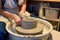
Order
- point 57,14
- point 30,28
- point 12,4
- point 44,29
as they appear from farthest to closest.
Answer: point 57,14, point 12,4, point 44,29, point 30,28

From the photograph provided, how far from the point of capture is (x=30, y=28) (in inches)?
57.4

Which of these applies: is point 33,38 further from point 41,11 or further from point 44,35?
point 41,11

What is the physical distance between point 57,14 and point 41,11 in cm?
24

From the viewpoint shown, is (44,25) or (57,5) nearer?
(44,25)

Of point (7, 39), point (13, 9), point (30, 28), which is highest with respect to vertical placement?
point (13, 9)

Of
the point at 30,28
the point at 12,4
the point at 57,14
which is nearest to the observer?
the point at 30,28

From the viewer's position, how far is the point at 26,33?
1414mm

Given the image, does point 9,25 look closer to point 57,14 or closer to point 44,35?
point 44,35

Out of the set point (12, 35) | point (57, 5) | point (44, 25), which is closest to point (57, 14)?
point (57, 5)

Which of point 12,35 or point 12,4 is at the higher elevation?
point 12,4

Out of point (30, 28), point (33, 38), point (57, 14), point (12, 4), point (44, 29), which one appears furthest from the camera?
point (57, 14)

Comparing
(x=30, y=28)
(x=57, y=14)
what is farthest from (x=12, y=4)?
(x=57, y=14)

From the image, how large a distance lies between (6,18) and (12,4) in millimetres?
183

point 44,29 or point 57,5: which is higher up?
point 57,5
